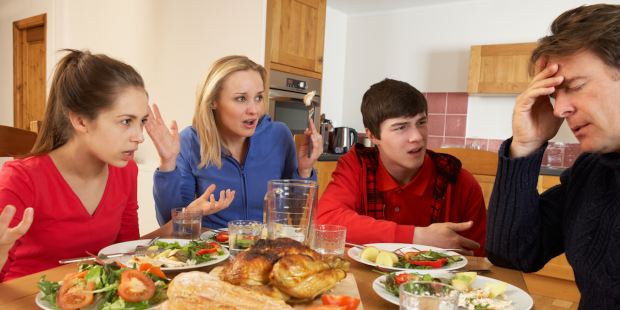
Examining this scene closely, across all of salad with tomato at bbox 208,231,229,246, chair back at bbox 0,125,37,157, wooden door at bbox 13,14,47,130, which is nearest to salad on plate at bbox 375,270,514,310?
salad with tomato at bbox 208,231,229,246

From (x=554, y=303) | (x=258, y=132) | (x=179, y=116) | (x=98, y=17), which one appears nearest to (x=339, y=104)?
(x=179, y=116)

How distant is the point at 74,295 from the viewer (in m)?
0.75

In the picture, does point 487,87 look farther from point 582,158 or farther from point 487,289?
point 487,289

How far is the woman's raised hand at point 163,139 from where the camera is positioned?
5.30ft

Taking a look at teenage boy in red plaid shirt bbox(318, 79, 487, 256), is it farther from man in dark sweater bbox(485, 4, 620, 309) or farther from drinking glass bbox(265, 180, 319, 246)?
drinking glass bbox(265, 180, 319, 246)

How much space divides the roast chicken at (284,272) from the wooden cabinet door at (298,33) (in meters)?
2.90

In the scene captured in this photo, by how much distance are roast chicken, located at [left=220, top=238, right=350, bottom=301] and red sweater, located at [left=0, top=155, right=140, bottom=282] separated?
32.7 inches

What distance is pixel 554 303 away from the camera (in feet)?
11.0

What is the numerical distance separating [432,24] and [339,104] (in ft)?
4.82

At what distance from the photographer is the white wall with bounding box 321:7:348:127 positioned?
546 cm

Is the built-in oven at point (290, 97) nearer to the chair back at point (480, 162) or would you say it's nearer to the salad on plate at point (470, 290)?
the chair back at point (480, 162)

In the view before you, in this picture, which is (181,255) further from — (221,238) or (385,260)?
(385,260)

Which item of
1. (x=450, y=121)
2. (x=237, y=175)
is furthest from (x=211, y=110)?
(x=450, y=121)

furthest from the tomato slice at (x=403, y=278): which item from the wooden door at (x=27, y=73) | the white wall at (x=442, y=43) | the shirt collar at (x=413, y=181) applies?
the wooden door at (x=27, y=73)
